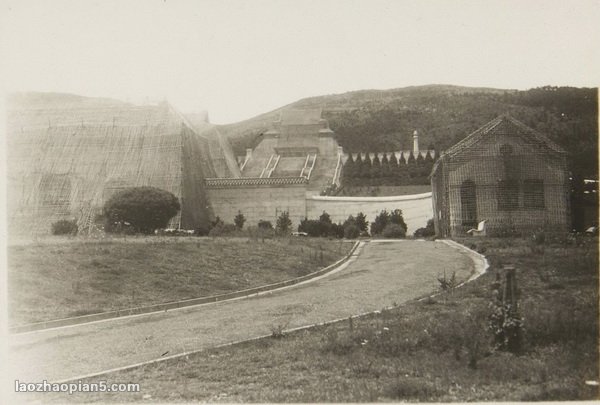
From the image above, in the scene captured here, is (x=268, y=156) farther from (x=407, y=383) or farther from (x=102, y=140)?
(x=407, y=383)

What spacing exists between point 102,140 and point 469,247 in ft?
85.0

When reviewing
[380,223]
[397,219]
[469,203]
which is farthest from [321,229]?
[469,203]

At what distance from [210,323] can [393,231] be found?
20742 millimetres

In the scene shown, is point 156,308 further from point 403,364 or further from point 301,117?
point 301,117

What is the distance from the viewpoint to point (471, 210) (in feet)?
94.6

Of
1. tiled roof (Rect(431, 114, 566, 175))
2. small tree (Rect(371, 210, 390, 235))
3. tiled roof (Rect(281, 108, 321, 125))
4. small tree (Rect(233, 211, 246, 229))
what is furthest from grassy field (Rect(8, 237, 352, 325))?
tiled roof (Rect(281, 108, 321, 125))

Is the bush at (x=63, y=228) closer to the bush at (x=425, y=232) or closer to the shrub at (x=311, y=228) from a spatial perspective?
the shrub at (x=311, y=228)

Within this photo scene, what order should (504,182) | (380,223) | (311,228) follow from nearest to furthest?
(504,182), (311,228), (380,223)

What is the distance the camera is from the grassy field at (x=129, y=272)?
12.6 meters

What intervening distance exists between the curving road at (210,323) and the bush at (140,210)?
50.5 ft

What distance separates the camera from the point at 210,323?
11016 mm

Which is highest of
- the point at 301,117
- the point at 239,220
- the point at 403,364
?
the point at 301,117

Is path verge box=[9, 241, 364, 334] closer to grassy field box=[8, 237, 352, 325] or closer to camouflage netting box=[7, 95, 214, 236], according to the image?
grassy field box=[8, 237, 352, 325]

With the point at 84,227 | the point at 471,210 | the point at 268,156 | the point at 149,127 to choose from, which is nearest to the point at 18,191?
the point at 84,227
